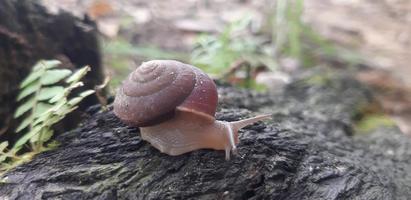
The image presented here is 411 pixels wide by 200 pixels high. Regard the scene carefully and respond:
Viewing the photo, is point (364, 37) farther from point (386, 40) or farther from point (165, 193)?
point (165, 193)

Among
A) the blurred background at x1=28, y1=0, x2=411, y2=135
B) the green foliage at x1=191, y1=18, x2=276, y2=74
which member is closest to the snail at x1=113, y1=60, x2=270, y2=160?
the blurred background at x1=28, y1=0, x2=411, y2=135

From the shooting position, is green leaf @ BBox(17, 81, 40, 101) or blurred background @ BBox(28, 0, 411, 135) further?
blurred background @ BBox(28, 0, 411, 135)

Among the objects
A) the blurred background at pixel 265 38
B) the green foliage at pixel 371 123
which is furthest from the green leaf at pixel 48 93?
the green foliage at pixel 371 123

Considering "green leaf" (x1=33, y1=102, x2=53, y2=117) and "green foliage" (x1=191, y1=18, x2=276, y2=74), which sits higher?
"green leaf" (x1=33, y1=102, x2=53, y2=117)

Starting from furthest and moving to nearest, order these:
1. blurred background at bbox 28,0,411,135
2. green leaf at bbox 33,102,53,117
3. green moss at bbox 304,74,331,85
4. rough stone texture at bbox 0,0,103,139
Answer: blurred background at bbox 28,0,411,135 < green moss at bbox 304,74,331,85 < rough stone texture at bbox 0,0,103,139 < green leaf at bbox 33,102,53,117

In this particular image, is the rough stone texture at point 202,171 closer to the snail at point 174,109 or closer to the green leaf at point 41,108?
the snail at point 174,109

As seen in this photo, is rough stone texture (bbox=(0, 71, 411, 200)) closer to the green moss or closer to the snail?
the snail

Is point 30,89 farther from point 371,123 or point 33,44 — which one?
point 371,123
